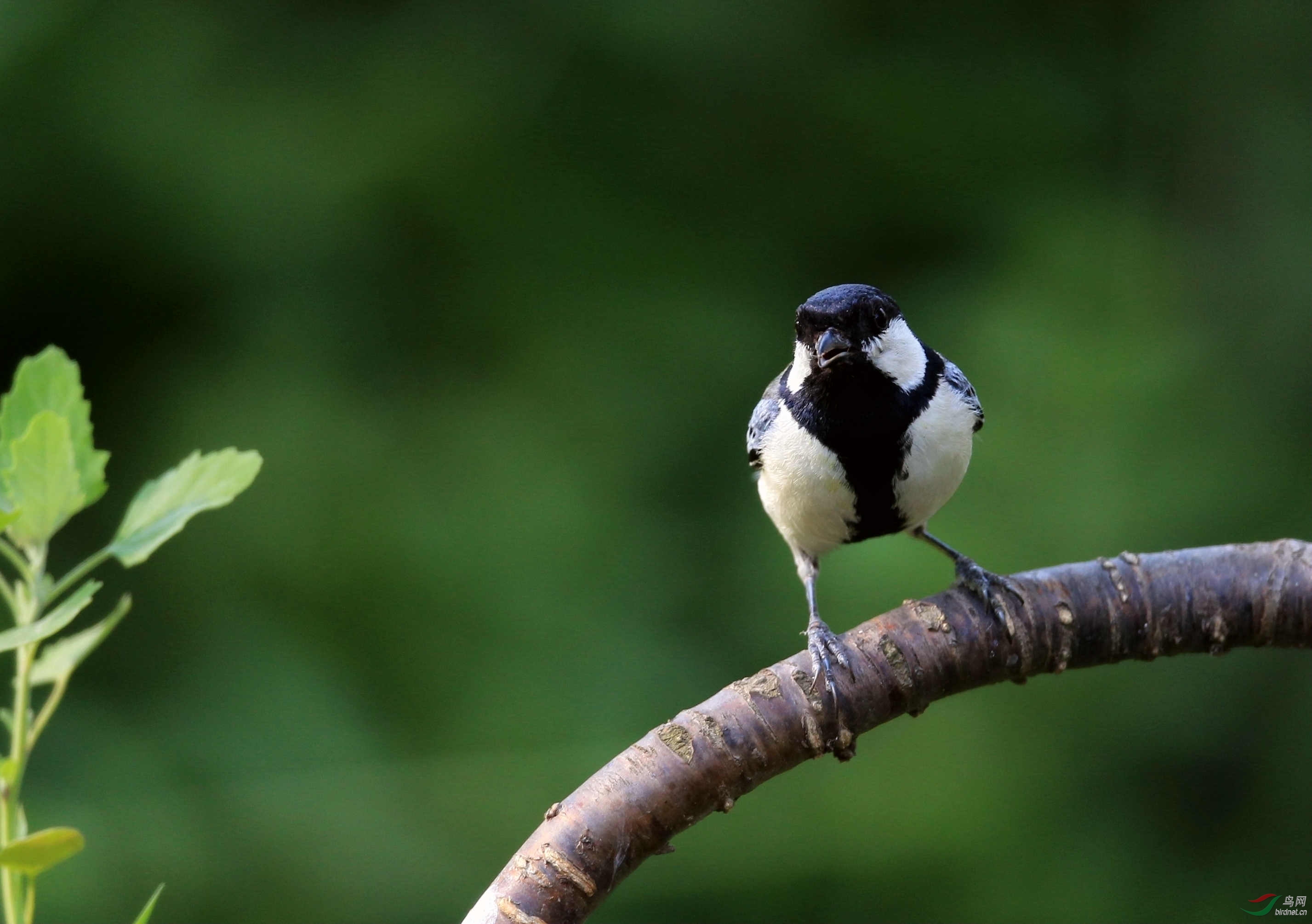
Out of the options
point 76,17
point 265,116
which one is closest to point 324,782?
point 265,116

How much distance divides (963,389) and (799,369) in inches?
8.3

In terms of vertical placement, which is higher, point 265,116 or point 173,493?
point 265,116

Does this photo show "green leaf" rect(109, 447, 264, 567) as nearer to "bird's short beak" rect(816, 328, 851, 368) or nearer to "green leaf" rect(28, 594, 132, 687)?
"green leaf" rect(28, 594, 132, 687)

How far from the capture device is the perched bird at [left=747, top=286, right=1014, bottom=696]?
1.21 meters

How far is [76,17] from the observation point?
1.93 m

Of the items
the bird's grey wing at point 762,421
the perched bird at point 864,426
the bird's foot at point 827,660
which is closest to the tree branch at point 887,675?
the bird's foot at point 827,660

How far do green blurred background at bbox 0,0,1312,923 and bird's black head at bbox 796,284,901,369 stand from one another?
729 millimetres

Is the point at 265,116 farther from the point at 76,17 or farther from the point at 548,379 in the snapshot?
the point at 548,379

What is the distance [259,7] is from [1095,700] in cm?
188

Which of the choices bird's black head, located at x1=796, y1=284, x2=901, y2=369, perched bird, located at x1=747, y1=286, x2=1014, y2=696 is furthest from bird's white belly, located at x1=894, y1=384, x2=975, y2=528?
bird's black head, located at x1=796, y1=284, x2=901, y2=369

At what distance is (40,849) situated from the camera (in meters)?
0.40

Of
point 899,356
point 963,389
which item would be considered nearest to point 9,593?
point 899,356

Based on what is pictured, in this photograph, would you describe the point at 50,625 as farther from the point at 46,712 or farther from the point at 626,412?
the point at 626,412

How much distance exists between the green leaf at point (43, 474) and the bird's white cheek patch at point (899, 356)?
888 mm
